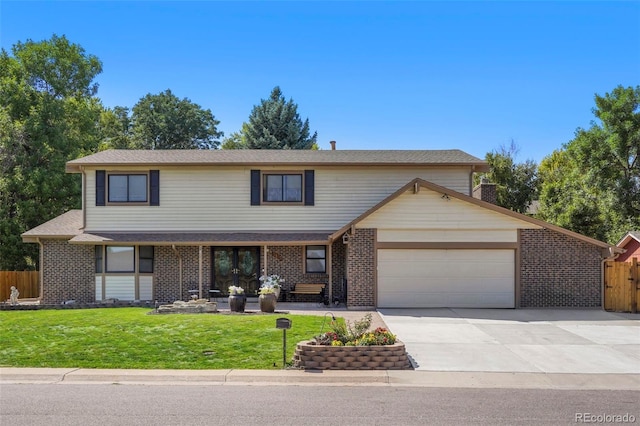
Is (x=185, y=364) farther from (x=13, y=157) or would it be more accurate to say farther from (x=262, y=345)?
(x=13, y=157)

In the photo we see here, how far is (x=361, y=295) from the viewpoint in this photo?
731 inches

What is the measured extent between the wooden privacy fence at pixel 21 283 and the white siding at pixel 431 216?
16671 millimetres

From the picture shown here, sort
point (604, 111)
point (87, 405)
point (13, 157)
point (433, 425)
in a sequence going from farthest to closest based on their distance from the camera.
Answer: point (604, 111) → point (13, 157) → point (87, 405) → point (433, 425)

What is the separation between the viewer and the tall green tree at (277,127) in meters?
42.6

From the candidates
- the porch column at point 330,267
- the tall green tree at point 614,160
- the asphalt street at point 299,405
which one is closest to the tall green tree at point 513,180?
the tall green tree at point 614,160

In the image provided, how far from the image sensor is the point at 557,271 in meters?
18.5

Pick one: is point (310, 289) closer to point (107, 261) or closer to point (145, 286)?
point (145, 286)

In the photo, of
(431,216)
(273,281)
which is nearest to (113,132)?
(273,281)

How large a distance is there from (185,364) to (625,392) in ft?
25.9

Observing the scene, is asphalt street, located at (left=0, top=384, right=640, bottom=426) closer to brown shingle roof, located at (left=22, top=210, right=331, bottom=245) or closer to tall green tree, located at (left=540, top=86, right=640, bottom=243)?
brown shingle roof, located at (left=22, top=210, right=331, bottom=245)

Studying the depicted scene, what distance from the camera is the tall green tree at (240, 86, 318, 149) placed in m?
42.6

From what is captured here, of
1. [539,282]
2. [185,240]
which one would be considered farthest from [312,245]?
[539,282]

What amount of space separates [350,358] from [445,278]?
9.42m

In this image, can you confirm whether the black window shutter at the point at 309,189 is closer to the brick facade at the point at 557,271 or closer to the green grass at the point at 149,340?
the green grass at the point at 149,340
